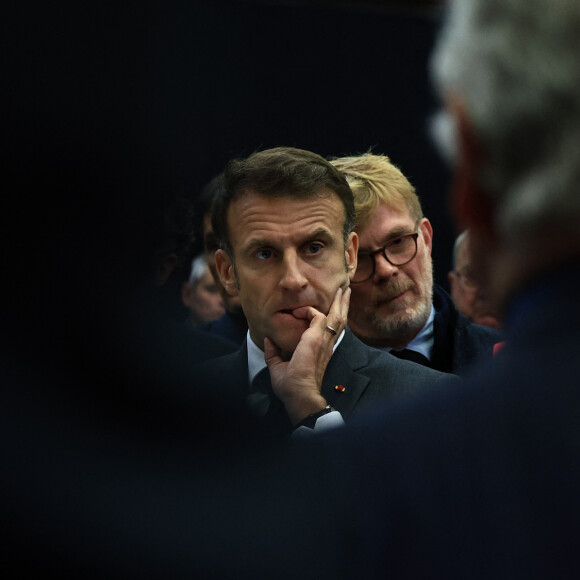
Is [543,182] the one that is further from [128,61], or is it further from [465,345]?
[128,61]

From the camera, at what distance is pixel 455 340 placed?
217 cm

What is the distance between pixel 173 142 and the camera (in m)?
2.30

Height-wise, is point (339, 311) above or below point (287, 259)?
below

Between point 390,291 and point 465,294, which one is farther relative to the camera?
point 465,294

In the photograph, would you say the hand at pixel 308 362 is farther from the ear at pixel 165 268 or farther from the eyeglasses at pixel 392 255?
the ear at pixel 165 268

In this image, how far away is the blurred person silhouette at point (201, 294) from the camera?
2.98 meters

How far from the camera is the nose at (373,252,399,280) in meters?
2.20

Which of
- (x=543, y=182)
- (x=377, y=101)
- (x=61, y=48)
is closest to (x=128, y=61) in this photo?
(x=61, y=48)

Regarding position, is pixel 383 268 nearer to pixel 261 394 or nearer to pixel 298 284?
pixel 298 284

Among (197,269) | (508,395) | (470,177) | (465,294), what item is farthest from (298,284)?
(508,395)

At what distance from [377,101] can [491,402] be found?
195 centimetres

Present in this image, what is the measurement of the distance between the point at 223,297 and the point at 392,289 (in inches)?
22.1

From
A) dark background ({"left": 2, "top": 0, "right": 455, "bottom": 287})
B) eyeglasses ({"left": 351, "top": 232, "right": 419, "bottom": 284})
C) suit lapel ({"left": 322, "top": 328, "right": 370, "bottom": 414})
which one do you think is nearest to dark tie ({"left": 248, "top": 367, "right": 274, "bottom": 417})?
suit lapel ({"left": 322, "top": 328, "right": 370, "bottom": 414})

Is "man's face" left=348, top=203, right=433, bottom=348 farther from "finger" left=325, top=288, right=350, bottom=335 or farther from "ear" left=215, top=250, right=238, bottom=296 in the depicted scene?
"ear" left=215, top=250, right=238, bottom=296
